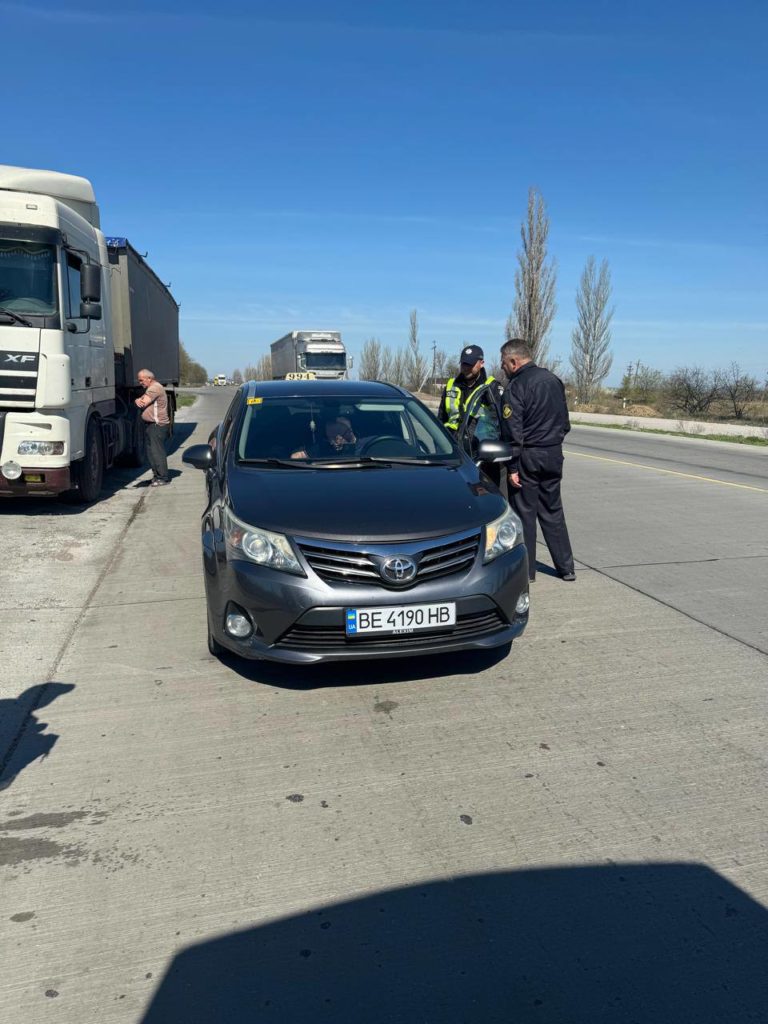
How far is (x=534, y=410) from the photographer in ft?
19.5

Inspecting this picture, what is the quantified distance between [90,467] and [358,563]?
22.8 ft

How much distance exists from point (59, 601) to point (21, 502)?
480 cm

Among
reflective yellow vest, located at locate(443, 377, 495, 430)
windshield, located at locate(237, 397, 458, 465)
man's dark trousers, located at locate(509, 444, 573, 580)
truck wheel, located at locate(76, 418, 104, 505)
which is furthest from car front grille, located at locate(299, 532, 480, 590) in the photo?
truck wheel, located at locate(76, 418, 104, 505)

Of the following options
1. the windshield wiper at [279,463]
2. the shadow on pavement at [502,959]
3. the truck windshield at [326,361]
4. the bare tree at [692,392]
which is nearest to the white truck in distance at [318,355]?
the truck windshield at [326,361]

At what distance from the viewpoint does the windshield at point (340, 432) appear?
5117 millimetres

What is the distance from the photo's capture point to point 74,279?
8.83 metres

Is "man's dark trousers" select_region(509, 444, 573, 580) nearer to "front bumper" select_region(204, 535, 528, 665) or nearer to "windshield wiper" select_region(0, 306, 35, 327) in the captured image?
"front bumper" select_region(204, 535, 528, 665)

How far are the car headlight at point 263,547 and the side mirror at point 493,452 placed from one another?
2003 millimetres

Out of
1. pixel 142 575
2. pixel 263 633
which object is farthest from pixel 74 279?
pixel 263 633

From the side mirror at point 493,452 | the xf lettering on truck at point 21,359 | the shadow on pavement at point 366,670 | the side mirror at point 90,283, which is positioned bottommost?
the shadow on pavement at point 366,670

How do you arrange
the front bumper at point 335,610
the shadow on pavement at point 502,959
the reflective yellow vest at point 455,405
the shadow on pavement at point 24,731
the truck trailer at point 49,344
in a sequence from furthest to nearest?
the truck trailer at point 49,344, the reflective yellow vest at point 455,405, the front bumper at point 335,610, the shadow on pavement at point 24,731, the shadow on pavement at point 502,959

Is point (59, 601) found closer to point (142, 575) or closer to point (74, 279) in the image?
point (142, 575)

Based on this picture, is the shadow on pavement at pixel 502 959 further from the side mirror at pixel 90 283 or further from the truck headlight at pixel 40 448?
the side mirror at pixel 90 283

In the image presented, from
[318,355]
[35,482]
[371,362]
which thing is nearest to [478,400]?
[35,482]
